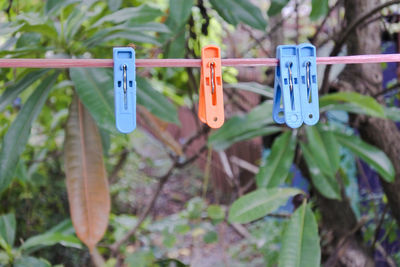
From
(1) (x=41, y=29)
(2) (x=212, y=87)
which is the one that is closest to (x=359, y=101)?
(2) (x=212, y=87)

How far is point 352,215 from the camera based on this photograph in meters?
1.72

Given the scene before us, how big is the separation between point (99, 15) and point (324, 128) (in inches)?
34.6

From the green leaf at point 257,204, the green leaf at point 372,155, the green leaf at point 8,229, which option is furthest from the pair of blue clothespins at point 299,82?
the green leaf at point 8,229

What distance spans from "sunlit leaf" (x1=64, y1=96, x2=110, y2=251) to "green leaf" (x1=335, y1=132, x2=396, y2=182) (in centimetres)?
85

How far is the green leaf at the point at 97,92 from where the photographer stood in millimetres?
968

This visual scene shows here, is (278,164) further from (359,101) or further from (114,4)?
(114,4)

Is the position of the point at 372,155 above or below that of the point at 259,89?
below

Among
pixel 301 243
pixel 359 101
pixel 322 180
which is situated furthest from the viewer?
pixel 322 180

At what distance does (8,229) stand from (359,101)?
4.09 feet

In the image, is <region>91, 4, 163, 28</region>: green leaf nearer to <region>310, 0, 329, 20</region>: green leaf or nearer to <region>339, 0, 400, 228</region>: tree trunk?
<region>310, 0, 329, 20</region>: green leaf

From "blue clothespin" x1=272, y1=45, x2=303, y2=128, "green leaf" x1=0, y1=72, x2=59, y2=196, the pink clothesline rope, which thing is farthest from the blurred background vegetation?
"blue clothespin" x1=272, y1=45, x2=303, y2=128

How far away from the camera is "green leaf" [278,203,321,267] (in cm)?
109

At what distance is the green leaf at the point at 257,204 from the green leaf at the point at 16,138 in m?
0.61

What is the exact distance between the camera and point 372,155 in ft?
4.59
